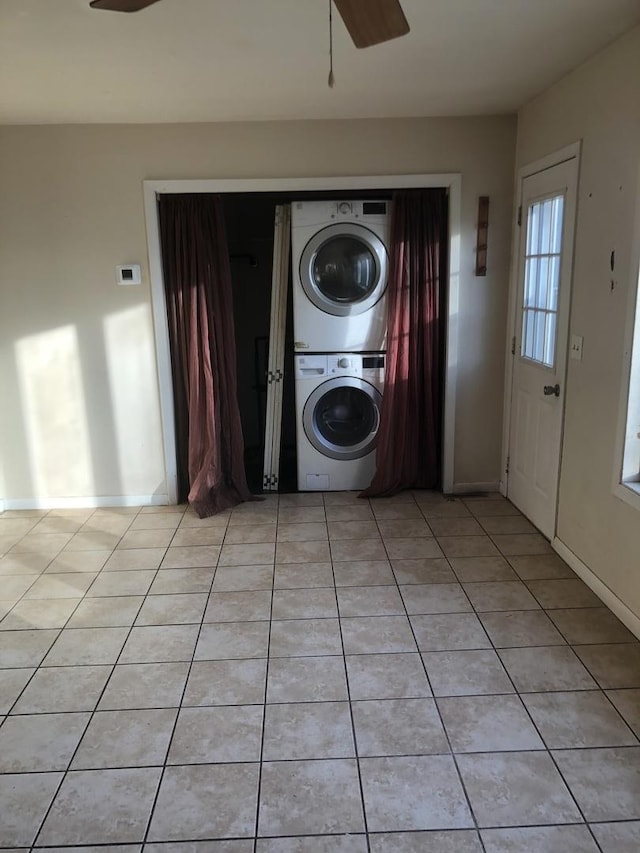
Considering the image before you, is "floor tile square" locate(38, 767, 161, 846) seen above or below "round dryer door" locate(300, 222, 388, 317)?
below

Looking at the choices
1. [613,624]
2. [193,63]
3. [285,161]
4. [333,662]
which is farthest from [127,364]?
[613,624]

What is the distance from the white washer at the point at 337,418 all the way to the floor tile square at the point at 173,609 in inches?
60.8

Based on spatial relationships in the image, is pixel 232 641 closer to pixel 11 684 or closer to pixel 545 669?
pixel 11 684

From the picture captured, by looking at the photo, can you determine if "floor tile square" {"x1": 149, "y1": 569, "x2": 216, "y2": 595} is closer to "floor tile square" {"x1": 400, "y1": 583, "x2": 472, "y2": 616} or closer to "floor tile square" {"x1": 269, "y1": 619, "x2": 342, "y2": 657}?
"floor tile square" {"x1": 269, "y1": 619, "x2": 342, "y2": 657}

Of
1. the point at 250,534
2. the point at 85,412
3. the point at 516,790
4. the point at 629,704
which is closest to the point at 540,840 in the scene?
the point at 516,790

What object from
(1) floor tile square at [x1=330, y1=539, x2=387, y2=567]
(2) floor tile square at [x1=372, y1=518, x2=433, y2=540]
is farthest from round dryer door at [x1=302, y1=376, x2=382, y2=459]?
(1) floor tile square at [x1=330, y1=539, x2=387, y2=567]

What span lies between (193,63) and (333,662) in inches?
101

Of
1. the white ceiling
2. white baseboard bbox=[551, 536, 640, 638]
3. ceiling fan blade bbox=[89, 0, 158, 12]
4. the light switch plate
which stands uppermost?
the white ceiling

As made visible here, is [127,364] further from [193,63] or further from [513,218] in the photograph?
[513,218]

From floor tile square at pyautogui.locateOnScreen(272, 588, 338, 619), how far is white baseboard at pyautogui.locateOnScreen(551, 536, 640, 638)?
1.21m

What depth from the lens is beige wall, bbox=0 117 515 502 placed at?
3893mm

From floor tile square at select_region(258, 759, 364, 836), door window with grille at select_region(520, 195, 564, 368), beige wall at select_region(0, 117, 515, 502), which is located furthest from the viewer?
beige wall at select_region(0, 117, 515, 502)

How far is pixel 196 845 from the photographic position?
1717 millimetres

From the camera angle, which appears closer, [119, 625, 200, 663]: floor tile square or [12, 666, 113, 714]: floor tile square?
[12, 666, 113, 714]: floor tile square
